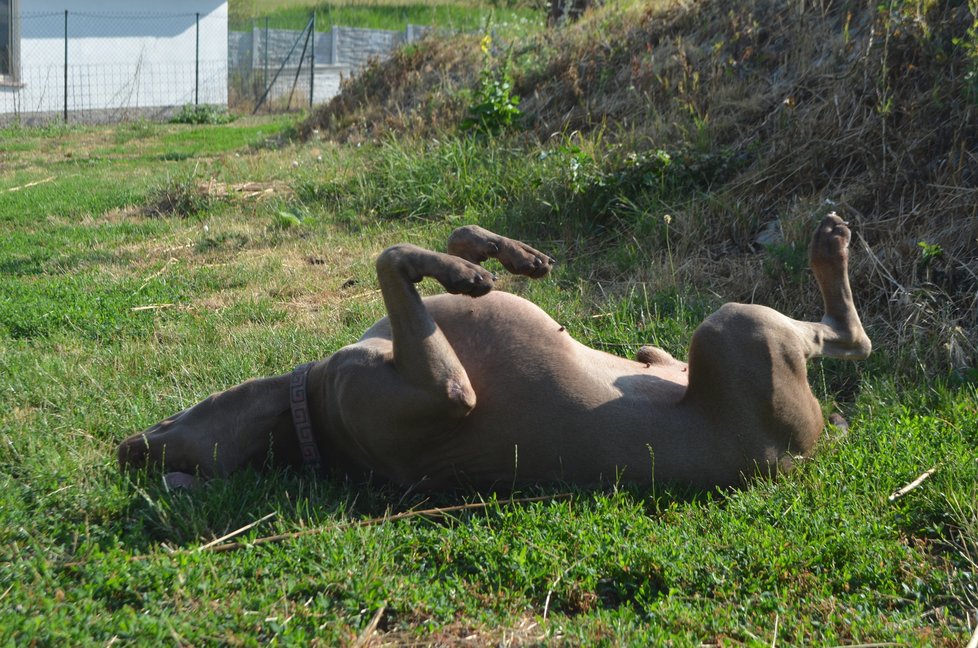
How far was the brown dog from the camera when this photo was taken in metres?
3.36

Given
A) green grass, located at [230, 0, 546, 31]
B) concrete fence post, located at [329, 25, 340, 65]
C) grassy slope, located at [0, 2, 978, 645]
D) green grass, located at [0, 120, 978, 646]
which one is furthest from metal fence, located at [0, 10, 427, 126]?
green grass, located at [0, 120, 978, 646]

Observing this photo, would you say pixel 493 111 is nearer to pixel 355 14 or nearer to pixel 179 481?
pixel 179 481

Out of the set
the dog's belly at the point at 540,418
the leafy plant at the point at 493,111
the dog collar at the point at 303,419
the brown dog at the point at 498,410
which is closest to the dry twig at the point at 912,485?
the brown dog at the point at 498,410

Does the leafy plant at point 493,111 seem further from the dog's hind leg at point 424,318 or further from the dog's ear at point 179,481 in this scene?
the dog's ear at point 179,481

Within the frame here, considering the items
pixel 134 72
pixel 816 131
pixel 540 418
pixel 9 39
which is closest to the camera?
pixel 540 418

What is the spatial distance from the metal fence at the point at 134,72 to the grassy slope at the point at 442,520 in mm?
9960

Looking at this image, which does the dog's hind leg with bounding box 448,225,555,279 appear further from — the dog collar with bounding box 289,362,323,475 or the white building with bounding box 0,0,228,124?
the white building with bounding box 0,0,228,124

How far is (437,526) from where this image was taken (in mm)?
3324

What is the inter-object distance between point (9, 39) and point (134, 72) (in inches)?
102

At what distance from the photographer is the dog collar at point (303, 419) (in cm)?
354

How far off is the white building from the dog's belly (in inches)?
599

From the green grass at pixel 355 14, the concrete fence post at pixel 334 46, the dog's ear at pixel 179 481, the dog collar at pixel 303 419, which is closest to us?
the dog's ear at pixel 179 481

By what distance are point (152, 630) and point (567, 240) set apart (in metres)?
4.58

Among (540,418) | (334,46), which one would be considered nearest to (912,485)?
(540,418)
